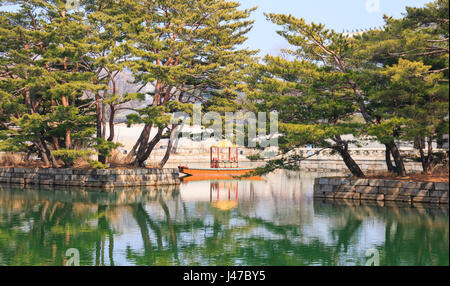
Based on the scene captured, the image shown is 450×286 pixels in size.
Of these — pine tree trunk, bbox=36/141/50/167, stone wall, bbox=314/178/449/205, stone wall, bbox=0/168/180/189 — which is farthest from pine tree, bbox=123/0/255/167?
stone wall, bbox=314/178/449/205

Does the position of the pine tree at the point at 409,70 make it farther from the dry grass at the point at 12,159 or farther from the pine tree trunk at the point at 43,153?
the dry grass at the point at 12,159

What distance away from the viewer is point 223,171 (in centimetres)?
2820

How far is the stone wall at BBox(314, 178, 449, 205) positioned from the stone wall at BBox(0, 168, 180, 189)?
8291 mm

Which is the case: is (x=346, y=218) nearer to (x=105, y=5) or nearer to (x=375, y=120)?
(x=375, y=120)

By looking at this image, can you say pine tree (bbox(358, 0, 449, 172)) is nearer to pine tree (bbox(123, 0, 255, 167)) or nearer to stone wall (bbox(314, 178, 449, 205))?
stone wall (bbox(314, 178, 449, 205))

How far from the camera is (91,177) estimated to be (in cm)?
2259

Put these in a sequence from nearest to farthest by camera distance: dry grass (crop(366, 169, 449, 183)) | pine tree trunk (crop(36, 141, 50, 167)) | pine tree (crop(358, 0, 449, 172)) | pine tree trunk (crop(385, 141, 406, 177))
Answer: pine tree (crop(358, 0, 449, 172))
dry grass (crop(366, 169, 449, 183))
pine tree trunk (crop(385, 141, 406, 177))
pine tree trunk (crop(36, 141, 50, 167))

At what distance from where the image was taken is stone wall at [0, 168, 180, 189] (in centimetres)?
2238

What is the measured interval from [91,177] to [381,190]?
12.1 metres

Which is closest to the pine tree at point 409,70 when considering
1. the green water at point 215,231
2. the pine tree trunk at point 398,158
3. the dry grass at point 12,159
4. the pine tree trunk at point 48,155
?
the pine tree trunk at point 398,158

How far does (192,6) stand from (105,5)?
3.91 m
